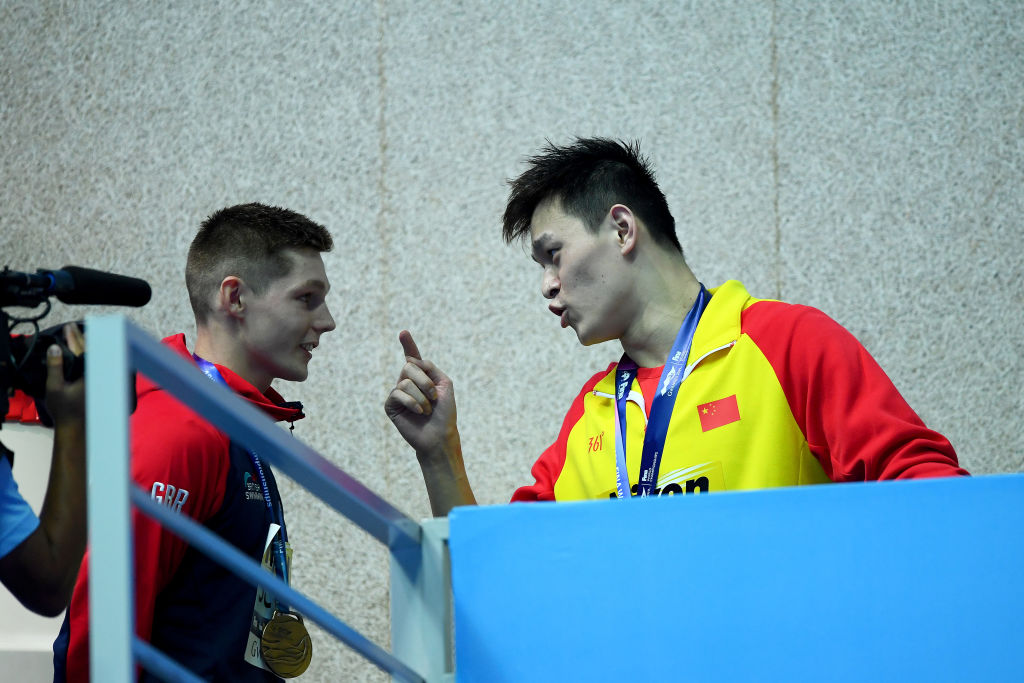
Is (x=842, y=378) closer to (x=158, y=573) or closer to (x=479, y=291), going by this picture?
(x=158, y=573)

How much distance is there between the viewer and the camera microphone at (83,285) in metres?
0.90

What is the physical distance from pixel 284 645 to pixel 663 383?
0.68m

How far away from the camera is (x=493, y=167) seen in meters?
2.57

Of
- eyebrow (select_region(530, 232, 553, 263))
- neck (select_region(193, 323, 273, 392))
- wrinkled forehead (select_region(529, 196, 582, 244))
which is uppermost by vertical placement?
wrinkled forehead (select_region(529, 196, 582, 244))

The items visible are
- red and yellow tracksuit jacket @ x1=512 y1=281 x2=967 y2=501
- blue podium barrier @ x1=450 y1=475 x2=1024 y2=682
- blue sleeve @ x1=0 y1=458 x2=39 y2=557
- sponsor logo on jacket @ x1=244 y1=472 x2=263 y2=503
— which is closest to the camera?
blue podium barrier @ x1=450 y1=475 x2=1024 y2=682

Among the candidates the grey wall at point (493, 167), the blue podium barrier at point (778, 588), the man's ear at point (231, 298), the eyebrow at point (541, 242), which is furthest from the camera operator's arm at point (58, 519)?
the grey wall at point (493, 167)

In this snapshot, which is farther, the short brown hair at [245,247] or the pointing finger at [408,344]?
the short brown hair at [245,247]

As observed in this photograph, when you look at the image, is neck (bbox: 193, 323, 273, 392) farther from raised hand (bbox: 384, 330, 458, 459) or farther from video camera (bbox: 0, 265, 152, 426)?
video camera (bbox: 0, 265, 152, 426)

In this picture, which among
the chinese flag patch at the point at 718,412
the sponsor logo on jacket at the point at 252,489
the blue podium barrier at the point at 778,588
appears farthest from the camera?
the sponsor logo on jacket at the point at 252,489

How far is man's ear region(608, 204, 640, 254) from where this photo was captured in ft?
5.23

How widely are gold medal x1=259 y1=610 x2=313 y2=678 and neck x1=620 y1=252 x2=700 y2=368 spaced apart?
2.23ft

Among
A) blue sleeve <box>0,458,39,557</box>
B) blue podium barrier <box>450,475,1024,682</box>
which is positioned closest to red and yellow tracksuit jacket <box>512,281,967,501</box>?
blue podium barrier <box>450,475,1024,682</box>

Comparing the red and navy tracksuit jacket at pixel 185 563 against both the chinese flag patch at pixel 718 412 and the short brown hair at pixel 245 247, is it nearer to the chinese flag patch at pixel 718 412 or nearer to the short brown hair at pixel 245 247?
the short brown hair at pixel 245 247

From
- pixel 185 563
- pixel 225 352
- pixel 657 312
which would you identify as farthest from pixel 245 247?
pixel 657 312
